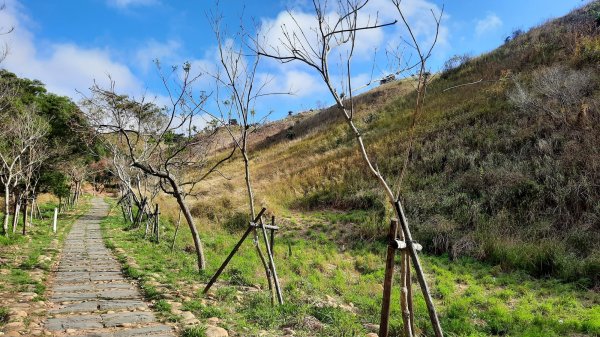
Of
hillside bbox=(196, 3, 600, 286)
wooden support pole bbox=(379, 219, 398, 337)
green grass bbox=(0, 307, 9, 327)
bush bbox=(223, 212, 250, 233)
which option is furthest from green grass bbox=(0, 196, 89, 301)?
hillside bbox=(196, 3, 600, 286)

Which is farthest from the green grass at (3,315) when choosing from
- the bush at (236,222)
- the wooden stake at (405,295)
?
the bush at (236,222)

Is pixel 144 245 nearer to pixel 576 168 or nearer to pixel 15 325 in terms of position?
pixel 15 325

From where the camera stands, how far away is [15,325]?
5.10 meters

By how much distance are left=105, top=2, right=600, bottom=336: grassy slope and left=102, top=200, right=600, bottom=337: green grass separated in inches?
1.4

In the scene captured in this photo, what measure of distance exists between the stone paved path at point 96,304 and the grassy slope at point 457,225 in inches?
20.2

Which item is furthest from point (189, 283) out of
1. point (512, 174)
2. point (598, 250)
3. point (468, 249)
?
point (512, 174)

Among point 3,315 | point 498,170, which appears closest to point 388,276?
point 3,315

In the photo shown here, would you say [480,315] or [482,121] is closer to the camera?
[480,315]

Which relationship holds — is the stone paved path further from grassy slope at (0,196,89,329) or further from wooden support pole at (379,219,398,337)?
wooden support pole at (379,219,398,337)

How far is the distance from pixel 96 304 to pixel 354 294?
17.3 feet

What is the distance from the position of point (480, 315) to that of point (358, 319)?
278 centimetres

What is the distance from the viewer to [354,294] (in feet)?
30.2

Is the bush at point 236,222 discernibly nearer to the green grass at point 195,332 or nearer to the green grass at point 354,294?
the green grass at point 354,294

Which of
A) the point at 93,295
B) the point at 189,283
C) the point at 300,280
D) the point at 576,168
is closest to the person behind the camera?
the point at 93,295
